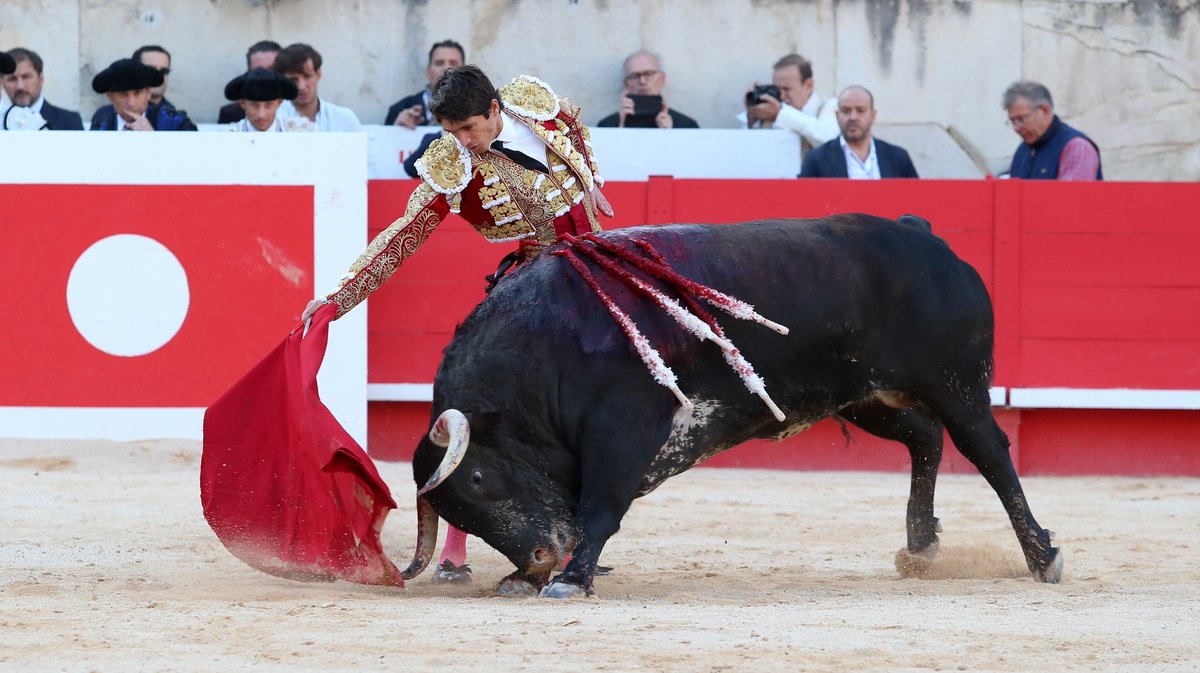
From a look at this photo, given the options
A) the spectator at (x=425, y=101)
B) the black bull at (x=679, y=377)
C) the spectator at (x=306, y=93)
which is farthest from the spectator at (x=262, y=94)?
the black bull at (x=679, y=377)

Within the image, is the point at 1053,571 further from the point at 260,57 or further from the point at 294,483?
the point at 260,57

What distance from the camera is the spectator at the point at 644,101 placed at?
24.5ft

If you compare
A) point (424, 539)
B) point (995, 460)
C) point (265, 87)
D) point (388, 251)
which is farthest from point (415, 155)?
point (995, 460)

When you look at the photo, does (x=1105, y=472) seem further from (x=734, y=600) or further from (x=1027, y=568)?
(x=734, y=600)

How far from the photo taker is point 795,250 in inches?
160

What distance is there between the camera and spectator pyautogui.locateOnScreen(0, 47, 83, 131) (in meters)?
7.17

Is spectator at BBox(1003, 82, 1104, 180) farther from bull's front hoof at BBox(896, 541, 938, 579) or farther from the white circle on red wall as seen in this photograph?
the white circle on red wall

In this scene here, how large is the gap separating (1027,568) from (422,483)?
1.63m

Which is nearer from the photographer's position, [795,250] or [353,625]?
[353,625]

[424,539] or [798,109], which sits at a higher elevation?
[798,109]

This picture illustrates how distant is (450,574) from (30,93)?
405 cm

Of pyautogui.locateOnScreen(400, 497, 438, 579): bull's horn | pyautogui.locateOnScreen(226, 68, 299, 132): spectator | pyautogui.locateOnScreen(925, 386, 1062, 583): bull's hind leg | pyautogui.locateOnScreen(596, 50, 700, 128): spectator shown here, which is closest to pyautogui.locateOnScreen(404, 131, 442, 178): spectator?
pyautogui.locateOnScreen(226, 68, 299, 132): spectator

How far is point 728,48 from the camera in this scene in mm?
8695

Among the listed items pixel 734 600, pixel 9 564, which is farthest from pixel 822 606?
pixel 9 564
